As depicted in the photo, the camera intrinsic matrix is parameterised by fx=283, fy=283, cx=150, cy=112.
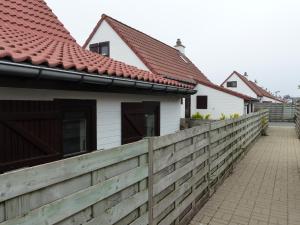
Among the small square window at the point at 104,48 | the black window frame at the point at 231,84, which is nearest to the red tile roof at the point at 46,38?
the small square window at the point at 104,48

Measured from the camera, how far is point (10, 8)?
21.0 ft

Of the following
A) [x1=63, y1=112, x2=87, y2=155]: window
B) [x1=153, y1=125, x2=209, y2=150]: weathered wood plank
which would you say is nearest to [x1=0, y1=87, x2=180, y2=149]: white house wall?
[x1=63, y1=112, x2=87, y2=155]: window

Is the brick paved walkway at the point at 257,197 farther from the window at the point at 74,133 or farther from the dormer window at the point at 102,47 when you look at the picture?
the dormer window at the point at 102,47

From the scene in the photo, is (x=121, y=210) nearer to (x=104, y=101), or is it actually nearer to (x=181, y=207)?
(x=181, y=207)

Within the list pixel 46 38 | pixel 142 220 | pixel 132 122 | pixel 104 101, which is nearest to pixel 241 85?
pixel 132 122

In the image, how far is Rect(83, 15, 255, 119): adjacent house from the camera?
1493 cm

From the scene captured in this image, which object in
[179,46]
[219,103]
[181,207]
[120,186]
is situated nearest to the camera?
[120,186]

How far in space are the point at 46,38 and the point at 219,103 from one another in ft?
44.9

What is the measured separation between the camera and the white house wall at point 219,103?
17781mm

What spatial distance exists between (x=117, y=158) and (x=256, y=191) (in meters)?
4.50

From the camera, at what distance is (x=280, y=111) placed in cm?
3238

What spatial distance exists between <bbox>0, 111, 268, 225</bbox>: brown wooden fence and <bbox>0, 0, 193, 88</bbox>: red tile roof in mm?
1716

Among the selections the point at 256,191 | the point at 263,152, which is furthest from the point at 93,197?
the point at 263,152

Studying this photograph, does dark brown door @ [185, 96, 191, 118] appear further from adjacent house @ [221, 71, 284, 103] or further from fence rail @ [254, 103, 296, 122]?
adjacent house @ [221, 71, 284, 103]
